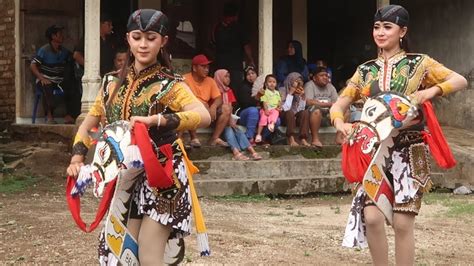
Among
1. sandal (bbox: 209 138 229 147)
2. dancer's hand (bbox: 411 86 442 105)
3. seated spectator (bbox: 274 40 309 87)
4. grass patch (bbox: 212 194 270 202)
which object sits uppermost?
seated spectator (bbox: 274 40 309 87)

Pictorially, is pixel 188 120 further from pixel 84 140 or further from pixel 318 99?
pixel 318 99

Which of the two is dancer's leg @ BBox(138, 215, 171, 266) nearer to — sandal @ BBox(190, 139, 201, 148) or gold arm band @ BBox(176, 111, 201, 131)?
gold arm band @ BBox(176, 111, 201, 131)

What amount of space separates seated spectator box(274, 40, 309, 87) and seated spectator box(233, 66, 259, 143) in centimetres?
99

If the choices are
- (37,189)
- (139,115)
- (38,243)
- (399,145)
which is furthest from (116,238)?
(37,189)

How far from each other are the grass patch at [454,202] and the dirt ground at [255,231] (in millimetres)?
13

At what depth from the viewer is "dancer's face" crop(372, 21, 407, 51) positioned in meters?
4.83

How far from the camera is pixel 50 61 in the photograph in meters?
12.2

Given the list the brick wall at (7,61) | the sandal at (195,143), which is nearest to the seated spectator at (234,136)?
the sandal at (195,143)

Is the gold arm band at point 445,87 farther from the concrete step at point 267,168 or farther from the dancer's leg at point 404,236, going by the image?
the concrete step at point 267,168

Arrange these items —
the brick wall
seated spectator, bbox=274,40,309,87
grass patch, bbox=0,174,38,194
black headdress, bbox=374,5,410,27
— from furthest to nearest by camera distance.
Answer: the brick wall, seated spectator, bbox=274,40,309,87, grass patch, bbox=0,174,38,194, black headdress, bbox=374,5,410,27

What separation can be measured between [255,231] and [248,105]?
3.97 metres

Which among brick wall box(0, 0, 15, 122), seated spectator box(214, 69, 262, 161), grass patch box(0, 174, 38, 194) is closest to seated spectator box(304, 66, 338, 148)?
seated spectator box(214, 69, 262, 161)

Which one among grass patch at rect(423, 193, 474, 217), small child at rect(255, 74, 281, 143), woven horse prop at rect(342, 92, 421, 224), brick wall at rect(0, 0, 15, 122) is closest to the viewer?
woven horse prop at rect(342, 92, 421, 224)

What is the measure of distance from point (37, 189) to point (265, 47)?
4.25 metres
